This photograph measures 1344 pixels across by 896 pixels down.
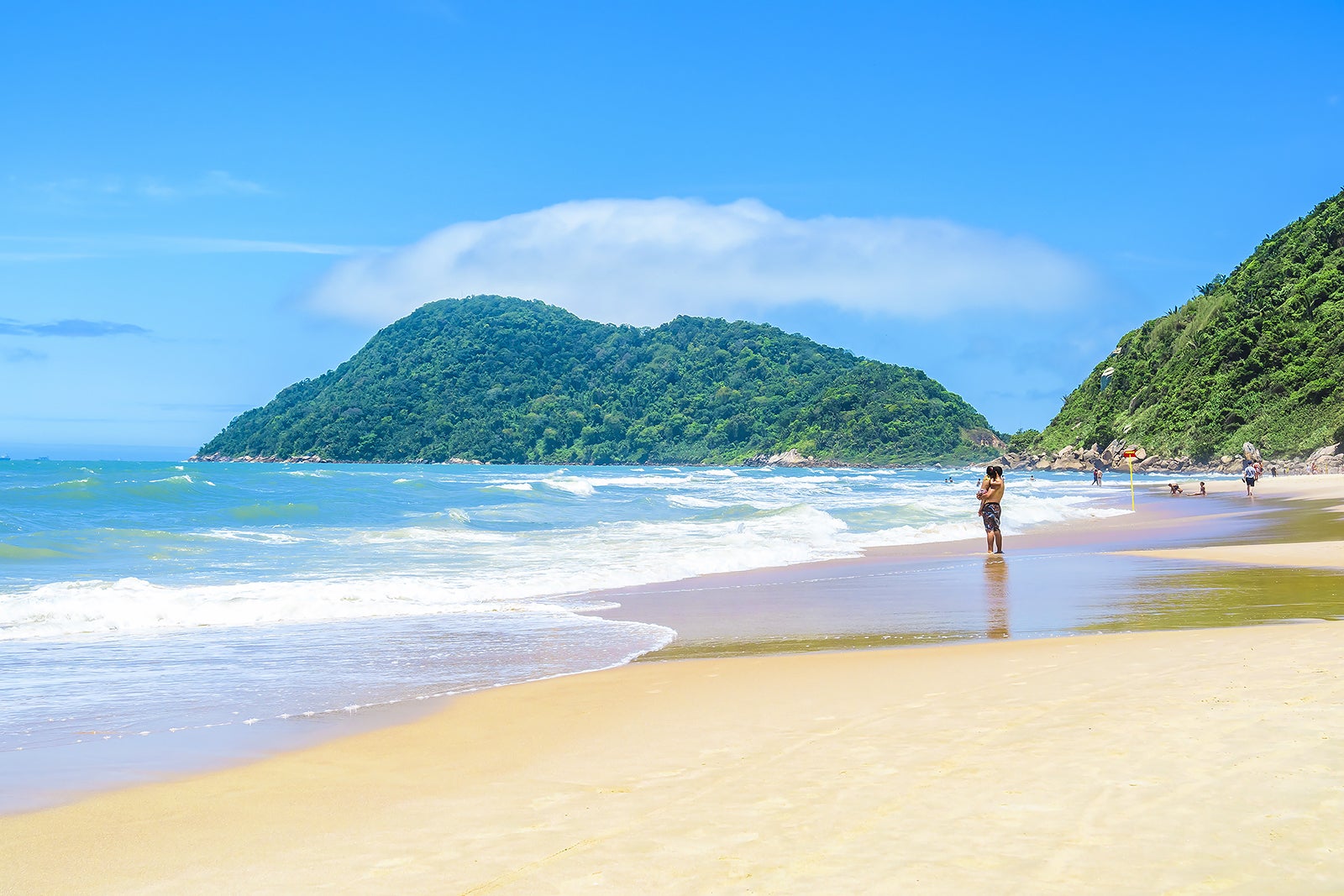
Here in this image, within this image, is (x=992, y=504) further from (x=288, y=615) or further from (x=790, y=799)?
(x=790, y=799)

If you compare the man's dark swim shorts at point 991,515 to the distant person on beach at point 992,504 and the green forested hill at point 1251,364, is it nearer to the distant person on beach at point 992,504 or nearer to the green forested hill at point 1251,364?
the distant person on beach at point 992,504

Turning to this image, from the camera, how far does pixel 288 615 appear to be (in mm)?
11242

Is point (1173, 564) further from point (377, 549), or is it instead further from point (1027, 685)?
point (377, 549)

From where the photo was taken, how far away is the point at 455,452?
535 ft

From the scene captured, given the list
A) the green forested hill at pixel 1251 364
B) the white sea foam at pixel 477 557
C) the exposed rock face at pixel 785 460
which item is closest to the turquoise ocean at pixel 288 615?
the white sea foam at pixel 477 557

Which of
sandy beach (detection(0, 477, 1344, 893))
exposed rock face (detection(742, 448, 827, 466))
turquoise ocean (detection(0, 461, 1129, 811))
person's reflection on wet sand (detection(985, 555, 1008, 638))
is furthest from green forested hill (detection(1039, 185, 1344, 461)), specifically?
sandy beach (detection(0, 477, 1344, 893))

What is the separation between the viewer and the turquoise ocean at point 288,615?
6137 mm

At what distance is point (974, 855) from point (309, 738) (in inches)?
156

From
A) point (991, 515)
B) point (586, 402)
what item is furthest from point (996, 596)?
point (586, 402)

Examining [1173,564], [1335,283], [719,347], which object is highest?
[719,347]

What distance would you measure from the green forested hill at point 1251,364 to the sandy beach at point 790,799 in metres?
67.0

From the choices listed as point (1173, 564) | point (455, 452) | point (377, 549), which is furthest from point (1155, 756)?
point (455, 452)

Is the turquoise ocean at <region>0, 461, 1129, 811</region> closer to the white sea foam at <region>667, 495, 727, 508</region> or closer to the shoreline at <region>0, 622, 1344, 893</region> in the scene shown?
the shoreline at <region>0, 622, 1344, 893</region>

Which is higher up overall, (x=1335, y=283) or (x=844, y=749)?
(x=1335, y=283)
